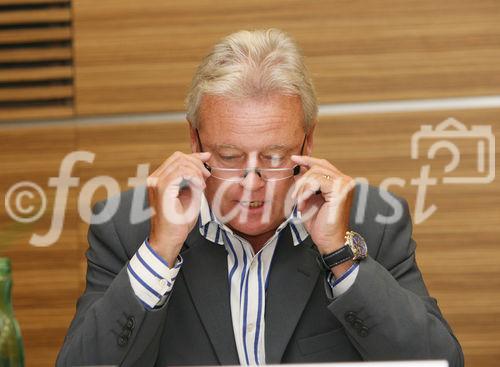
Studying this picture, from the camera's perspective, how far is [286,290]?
2225mm

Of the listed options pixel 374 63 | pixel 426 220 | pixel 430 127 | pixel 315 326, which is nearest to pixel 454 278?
pixel 426 220

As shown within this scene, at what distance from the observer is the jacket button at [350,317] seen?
2.04 metres

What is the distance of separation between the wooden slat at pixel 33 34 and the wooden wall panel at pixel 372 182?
13.1 inches

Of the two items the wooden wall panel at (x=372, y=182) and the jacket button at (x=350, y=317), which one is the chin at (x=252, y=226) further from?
the wooden wall panel at (x=372, y=182)

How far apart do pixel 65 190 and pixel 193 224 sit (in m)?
1.41

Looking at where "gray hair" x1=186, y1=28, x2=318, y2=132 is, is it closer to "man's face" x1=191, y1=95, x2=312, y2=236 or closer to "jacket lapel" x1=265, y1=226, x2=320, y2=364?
"man's face" x1=191, y1=95, x2=312, y2=236

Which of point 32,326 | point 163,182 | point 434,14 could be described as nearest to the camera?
point 163,182

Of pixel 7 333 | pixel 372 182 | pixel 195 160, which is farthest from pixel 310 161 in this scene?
pixel 372 182

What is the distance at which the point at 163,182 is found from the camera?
7.02 ft

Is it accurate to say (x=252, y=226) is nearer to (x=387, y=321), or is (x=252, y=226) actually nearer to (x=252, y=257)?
(x=252, y=257)

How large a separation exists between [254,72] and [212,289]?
1.73 ft

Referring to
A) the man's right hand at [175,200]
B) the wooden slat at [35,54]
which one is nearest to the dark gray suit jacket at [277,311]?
the man's right hand at [175,200]

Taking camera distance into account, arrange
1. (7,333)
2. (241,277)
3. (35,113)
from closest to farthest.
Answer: (7,333)
(241,277)
(35,113)

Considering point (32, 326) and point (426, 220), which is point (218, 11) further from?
point (32, 326)
